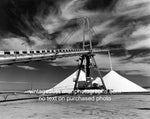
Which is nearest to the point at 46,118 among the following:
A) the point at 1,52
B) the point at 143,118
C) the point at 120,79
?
the point at 143,118

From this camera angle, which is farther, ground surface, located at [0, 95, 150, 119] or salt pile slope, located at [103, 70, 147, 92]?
salt pile slope, located at [103, 70, 147, 92]

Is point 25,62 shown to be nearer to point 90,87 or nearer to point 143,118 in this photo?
point 90,87

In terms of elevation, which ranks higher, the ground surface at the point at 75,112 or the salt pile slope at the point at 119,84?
the salt pile slope at the point at 119,84

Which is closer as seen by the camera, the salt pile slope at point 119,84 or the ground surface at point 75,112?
the ground surface at point 75,112

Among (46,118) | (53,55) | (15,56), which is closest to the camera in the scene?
(46,118)

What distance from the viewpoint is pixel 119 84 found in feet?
245

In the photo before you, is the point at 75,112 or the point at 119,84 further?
the point at 119,84

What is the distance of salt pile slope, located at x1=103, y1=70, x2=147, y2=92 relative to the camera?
7207cm

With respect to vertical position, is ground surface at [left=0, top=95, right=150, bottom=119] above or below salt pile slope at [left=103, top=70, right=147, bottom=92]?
below

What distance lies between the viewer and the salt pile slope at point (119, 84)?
72.1m

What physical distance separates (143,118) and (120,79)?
6348 cm

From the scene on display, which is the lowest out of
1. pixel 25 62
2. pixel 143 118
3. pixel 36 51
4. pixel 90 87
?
pixel 143 118

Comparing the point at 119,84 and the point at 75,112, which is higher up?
the point at 119,84

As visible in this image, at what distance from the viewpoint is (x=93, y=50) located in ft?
229
